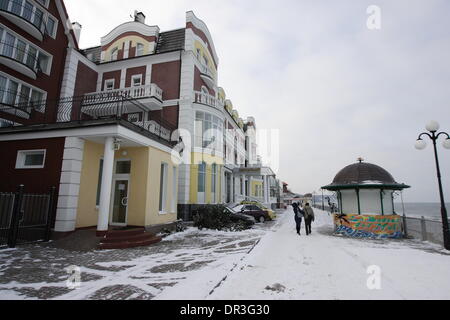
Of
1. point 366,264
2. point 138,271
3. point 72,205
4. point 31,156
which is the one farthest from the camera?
point 31,156

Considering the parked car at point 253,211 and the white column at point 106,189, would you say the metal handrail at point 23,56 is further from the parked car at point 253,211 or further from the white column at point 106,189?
the parked car at point 253,211

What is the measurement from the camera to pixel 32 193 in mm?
10172

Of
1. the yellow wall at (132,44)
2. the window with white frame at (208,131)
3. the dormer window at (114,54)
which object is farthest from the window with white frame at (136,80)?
the window with white frame at (208,131)

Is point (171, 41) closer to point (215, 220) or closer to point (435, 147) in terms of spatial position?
point (215, 220)

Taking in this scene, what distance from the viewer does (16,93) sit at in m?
14.4

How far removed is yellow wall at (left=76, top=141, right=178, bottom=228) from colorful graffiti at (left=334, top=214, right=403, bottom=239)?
33.4 feet

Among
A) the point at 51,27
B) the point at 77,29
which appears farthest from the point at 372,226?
the point at 77,29

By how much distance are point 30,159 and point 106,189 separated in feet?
15.8

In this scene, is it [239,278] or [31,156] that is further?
[31,156]
